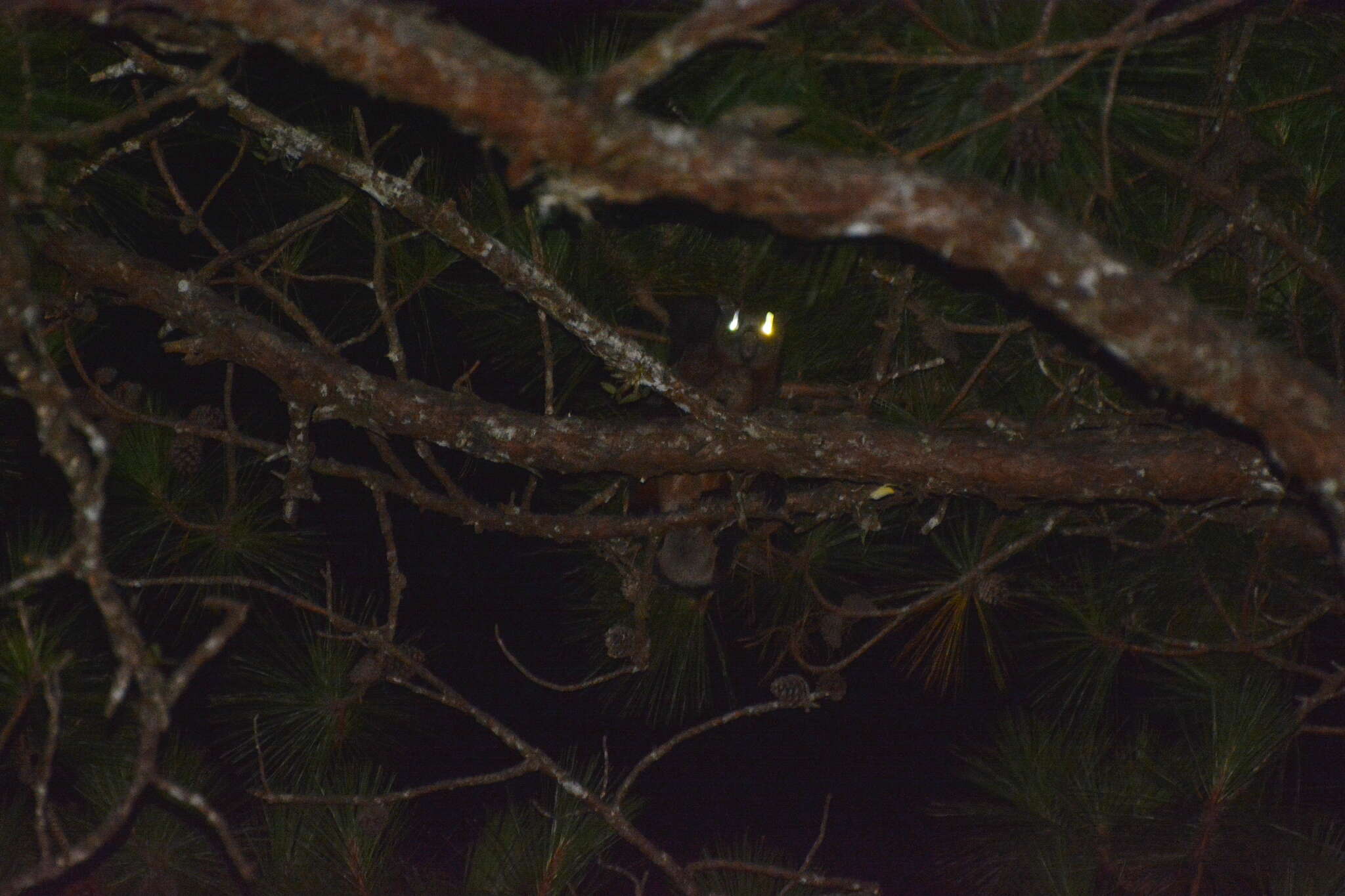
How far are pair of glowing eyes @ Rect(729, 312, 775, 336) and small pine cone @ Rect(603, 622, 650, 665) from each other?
62 centimetres

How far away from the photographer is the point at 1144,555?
1.93 m

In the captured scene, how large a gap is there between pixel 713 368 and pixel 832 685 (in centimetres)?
68

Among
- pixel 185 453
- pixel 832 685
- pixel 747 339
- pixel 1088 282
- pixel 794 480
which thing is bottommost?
pixel 832 685

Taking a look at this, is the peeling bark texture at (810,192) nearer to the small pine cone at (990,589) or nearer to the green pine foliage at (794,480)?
the green pine foliage at (794,480)

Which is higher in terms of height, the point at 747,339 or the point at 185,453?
the point at 747,339

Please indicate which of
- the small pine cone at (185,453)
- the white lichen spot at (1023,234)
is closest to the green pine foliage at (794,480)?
the small pine cone at (185,453)

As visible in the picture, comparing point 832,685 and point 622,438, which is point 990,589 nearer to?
point 832,685

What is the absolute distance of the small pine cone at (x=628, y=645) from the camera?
181 centimetres

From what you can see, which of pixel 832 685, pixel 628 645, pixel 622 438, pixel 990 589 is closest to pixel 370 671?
pixel 628 645

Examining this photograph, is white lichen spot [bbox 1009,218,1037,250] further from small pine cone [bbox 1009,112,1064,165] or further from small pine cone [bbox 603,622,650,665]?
small pine cone [bbox 603,622,650,665]

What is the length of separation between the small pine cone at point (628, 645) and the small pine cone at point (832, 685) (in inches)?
12.3

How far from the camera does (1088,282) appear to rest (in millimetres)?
903

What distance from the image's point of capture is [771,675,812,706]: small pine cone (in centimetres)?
166

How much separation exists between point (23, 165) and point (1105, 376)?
1.69 metres
